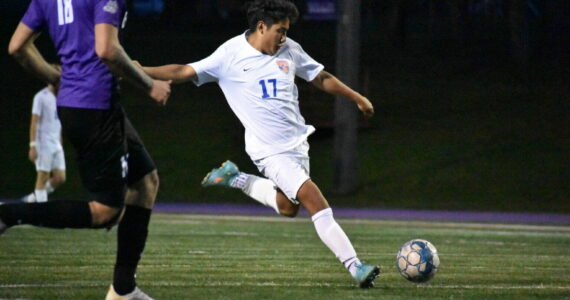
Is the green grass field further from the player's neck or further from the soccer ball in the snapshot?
the player's neck

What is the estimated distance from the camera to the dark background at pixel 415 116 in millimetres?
24109

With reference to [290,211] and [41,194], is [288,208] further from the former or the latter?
[41,194]

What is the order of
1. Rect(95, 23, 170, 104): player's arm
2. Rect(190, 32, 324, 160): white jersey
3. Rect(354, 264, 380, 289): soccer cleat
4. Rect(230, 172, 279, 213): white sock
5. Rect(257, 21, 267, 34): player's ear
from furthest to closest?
Rect(230, 172, 279, 213): white sock
Rect(190, 32, 324, 160): white jersey
Rect(257, 21, 267, 34): player's ear
Rect(354, 264, 380, 289): soccer cleat
Rect(95, 23, 170, 104): player's arm

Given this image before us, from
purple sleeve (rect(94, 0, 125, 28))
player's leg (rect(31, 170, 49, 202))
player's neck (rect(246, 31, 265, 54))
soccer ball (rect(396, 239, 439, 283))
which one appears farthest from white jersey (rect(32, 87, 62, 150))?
purple sleeve (rect(94, 0, 125, 28))

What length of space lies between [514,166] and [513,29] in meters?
10.3

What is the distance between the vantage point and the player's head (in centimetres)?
848

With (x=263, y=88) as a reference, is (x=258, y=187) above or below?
below

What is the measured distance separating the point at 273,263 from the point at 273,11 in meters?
2.63

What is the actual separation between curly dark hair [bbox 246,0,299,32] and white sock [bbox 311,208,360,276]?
1450mm

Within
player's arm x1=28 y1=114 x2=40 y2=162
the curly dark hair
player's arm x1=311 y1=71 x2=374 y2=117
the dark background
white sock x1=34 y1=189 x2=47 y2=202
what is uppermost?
the curly dark hair

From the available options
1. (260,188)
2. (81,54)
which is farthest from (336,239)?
(81,54)

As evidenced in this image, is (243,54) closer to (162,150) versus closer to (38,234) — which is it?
(38,234)

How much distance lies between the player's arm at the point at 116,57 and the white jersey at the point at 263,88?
91.3 inches

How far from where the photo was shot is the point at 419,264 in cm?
831
